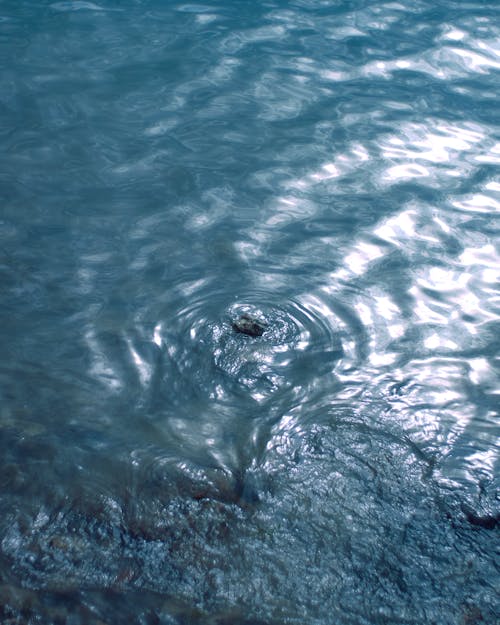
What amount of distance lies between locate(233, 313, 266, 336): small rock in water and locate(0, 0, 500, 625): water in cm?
6

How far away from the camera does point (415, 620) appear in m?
3.20

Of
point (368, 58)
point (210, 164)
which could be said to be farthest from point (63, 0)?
point (210, 164)

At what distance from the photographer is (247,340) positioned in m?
4.57

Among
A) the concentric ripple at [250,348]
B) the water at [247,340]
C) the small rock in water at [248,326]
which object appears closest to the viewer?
the water at [247,340]

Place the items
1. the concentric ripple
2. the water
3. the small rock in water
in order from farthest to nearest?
the small rock in water → the concentric ripple → the water

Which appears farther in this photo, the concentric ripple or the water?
the concentric ripple

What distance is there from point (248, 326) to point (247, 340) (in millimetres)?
88

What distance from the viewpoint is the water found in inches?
133

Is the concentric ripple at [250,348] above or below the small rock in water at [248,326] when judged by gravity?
below

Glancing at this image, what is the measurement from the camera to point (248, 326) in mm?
4582

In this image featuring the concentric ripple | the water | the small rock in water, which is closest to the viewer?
the water

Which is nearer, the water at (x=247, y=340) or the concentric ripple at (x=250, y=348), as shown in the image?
the water at (x=247, y=340)

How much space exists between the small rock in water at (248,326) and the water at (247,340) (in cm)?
6

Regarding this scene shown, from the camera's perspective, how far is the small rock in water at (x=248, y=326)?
4586mm
